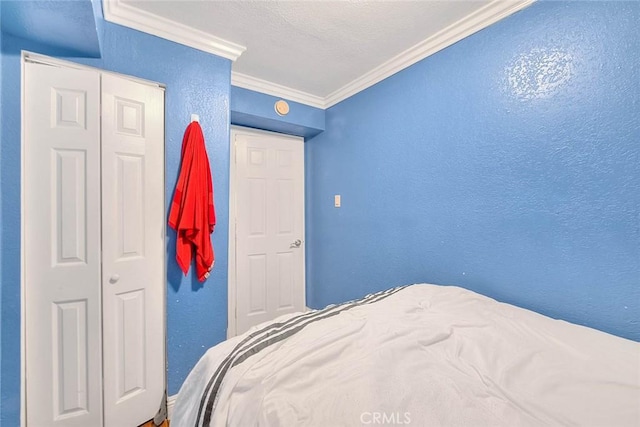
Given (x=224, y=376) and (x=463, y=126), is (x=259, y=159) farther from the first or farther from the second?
(x=224, y=376)

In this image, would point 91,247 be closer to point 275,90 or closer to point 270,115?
point 270,115

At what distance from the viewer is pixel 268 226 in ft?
8.88

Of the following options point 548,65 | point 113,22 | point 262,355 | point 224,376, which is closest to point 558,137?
point 548,65

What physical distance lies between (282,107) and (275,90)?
0.51ft

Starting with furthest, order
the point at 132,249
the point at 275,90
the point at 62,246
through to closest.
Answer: the point at 275,90
the point at 132,249
the point at 62,246

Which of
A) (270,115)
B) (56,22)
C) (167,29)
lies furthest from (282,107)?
(56,22)

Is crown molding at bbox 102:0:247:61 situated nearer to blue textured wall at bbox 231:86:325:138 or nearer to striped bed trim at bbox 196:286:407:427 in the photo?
blue textured wall at bbox 231:86:325:138

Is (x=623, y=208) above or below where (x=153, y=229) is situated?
above

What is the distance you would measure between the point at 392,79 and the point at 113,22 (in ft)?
5.97

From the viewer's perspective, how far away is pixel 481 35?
149 centimetres

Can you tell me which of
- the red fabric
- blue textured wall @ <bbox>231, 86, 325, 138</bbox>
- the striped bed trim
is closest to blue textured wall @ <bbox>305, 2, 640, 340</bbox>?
blue textured wall @ <bbox>231, 86, 325, 138</bbox>

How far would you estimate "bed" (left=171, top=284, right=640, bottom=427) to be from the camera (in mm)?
624

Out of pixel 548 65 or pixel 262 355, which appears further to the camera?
pixel 548 65

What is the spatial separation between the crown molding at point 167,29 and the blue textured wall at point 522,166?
1.17m
